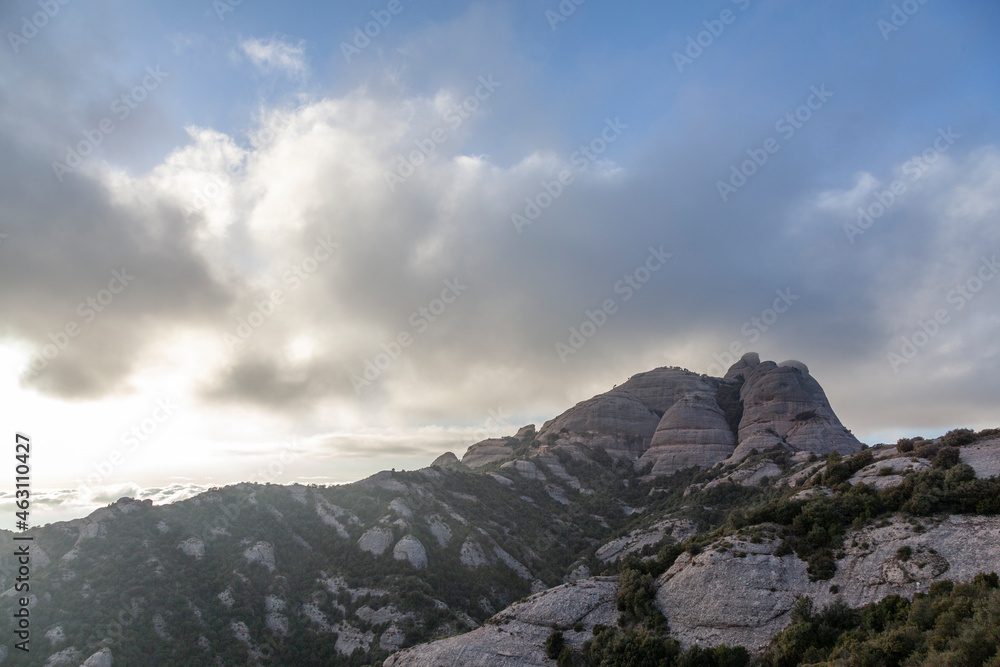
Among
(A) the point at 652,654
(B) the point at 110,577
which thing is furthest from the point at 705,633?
(B) the point at 110,577

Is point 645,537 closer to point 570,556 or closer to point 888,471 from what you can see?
point 570,556

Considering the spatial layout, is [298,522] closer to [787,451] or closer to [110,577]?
[110,577]

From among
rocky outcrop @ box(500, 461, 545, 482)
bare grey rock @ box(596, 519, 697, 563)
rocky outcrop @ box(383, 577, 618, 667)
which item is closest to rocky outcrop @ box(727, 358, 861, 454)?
bare grey rock @ box(596, 519, 697, 563)

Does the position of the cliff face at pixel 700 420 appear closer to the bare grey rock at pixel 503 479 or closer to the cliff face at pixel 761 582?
the bare grey rock at pixel 503 479

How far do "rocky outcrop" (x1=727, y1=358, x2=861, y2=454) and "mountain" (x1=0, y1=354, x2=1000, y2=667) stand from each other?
2.04 feet

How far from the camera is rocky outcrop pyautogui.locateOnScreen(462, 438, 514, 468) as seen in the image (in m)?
147

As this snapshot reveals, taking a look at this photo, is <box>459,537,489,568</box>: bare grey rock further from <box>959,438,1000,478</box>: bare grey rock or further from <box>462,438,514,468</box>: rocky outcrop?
<box>462,438,514,468</box>: rocky outcrop

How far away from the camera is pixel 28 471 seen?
101 feet

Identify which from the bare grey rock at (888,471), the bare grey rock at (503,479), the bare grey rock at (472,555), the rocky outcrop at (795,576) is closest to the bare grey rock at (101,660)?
the bare grey rock at (472,555)

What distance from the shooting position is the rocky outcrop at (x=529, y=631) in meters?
30.3

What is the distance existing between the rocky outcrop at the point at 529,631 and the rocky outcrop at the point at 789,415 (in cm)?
7277

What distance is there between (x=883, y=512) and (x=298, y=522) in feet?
222

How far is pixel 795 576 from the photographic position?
28297 mm

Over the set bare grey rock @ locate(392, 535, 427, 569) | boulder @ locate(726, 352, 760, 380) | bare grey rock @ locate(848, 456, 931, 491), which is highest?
boulder @ locate(726, 352, 760, 380)
